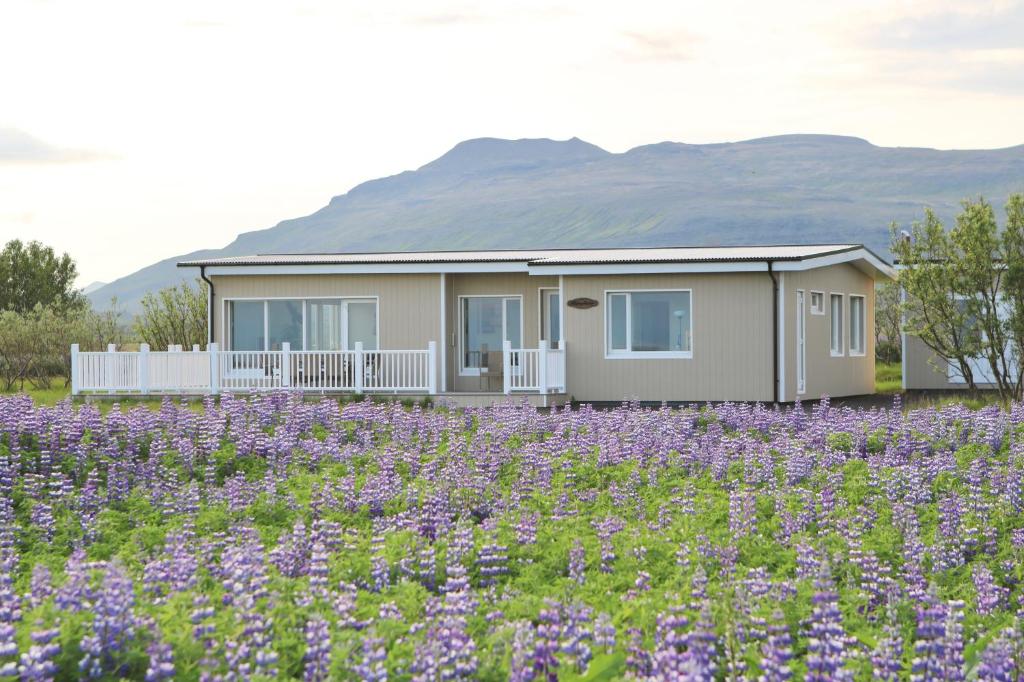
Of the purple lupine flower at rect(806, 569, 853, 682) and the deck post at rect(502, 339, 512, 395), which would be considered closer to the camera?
the purple lupine flower at rect(806, 569, 853, 682)

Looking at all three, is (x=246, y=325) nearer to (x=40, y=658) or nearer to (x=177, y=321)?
(x=177, y=321)

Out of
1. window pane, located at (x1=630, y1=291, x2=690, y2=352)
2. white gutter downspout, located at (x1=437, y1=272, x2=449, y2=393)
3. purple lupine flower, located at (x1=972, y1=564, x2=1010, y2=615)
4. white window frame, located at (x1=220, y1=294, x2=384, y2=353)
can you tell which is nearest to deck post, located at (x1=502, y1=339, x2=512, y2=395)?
white gutter downspout, located at (x1=437, y1=272, x2=449, y2=393)

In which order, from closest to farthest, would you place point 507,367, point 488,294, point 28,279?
point 507,367, point 488,294, point 28,279

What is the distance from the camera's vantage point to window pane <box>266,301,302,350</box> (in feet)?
80.3

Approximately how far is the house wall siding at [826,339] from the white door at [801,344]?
13 centimetres

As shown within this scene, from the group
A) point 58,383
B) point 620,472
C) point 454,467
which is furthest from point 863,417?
point 58,383

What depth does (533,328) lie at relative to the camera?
24234mm

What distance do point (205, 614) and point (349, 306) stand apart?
1901cm

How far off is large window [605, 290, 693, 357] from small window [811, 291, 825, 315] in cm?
258

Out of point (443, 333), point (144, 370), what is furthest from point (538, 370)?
point (144, 370)

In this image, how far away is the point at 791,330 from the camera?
21.9m

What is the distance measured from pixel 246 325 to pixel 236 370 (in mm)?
1615

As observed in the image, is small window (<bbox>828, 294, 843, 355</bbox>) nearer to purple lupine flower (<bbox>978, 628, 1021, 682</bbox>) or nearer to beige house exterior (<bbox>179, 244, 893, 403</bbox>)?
beige house exterior (<bbox>179, 244, 893, 403</bbox>)

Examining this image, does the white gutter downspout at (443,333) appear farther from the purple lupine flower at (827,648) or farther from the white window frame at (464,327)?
the purple lupine flower at (827,648)
